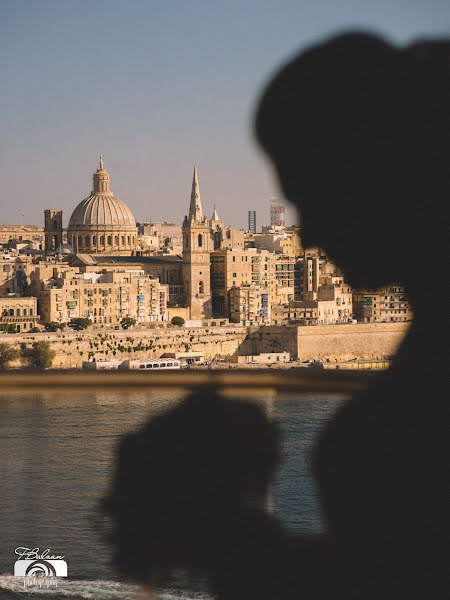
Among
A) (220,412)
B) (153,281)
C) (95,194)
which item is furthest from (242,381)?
(95,194)

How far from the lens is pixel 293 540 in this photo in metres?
0.61

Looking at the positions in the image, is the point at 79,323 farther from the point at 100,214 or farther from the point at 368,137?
the point at 368,137

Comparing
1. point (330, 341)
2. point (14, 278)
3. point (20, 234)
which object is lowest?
point (330, 341)

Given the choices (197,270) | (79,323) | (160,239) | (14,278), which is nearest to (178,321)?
(197,270)

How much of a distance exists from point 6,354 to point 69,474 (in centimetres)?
870

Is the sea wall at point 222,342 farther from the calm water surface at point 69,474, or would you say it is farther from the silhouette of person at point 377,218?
the silhouette of person at point 377,218

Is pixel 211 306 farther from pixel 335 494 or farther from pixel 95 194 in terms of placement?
pixel 335 494

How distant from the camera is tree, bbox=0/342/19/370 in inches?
565

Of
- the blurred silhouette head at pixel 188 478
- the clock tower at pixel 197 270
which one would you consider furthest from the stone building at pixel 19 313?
the blurred silhouette head at pixel 188 478

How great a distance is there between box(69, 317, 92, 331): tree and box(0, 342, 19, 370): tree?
4.14 ft

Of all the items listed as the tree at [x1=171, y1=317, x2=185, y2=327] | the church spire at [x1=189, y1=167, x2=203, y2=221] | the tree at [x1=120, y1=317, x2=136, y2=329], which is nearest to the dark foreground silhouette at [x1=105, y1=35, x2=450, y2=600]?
the tree at [x1=120, y1=317, x2=136, y2=329]

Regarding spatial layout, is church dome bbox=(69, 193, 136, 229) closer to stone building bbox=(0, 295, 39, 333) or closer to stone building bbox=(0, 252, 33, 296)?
Answer: stone building bbox=(0, 252, 33, 296)

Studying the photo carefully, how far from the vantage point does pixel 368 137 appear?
2.00ft

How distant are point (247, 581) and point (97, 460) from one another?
225 inches
